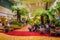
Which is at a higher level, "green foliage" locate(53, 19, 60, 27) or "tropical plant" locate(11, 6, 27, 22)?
"tropical plant" locate(11, 6, 27, 22)

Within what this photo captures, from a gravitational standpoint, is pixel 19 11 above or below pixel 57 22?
above

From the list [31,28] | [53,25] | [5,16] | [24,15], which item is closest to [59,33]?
[53,25]

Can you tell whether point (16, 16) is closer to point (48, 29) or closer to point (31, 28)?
point (31, 28)

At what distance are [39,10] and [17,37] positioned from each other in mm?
853

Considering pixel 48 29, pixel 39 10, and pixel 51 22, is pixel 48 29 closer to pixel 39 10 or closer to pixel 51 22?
pixel 51 22

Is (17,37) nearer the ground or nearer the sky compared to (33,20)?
nearer the ground

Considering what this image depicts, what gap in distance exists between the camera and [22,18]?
14.7 ft

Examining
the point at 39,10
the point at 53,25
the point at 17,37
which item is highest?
the point at 39,10

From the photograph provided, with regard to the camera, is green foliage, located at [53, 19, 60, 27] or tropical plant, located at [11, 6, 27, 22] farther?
tropical plant, located at [11, 6, 27, 22]

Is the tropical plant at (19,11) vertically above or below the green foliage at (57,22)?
above

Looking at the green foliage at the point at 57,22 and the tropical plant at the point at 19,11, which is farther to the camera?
the tropical plant at the point at 19,11

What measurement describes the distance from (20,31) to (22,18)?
0.33 meters

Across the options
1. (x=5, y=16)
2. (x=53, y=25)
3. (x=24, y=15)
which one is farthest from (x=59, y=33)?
(x=5, y=16)

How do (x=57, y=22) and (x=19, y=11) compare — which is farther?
(x=19, y=11)
